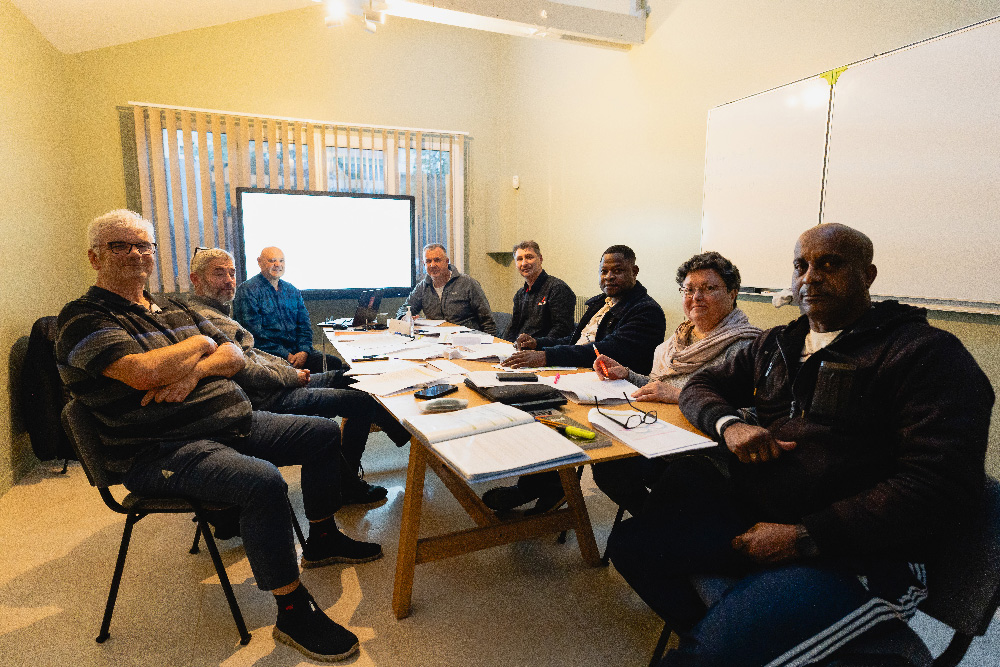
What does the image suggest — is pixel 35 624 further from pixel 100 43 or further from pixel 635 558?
pixel 100 43

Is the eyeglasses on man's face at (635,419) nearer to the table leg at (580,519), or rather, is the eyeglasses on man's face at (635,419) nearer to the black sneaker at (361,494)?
the table leg at (580,519)

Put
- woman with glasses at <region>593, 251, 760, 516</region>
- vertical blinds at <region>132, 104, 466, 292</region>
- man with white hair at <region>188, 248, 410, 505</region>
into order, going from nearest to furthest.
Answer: woman with glasses at <region>593, 251, 760, 516</region> → man with white hair at <region>188, 248, 410, 505</region> → vertical blinds at <region>132, 104, 466, 292</region>

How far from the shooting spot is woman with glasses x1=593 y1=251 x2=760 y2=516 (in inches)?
69.9

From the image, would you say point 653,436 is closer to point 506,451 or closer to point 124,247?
point 506,451

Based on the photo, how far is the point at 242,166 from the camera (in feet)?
15.2

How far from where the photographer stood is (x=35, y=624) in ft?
5.51

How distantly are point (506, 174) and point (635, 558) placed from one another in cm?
494

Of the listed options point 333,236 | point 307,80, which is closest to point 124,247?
point 333,236

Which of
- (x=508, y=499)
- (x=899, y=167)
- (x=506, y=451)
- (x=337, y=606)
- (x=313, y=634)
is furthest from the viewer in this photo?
(x=508, y=499)

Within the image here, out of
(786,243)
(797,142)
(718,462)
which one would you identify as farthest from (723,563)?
(797,142)

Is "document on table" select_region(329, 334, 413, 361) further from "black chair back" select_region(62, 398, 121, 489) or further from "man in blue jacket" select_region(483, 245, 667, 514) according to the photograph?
"black chair back" select_region(62, 398, 121, 489)

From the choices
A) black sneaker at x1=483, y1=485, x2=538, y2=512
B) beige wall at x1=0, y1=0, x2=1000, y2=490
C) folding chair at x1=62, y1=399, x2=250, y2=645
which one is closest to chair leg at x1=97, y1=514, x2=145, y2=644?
folding chair at x1=62, y1=399, x2=250, y2=645

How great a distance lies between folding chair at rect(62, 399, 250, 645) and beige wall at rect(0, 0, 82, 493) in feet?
5.62

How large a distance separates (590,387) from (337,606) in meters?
1.14
